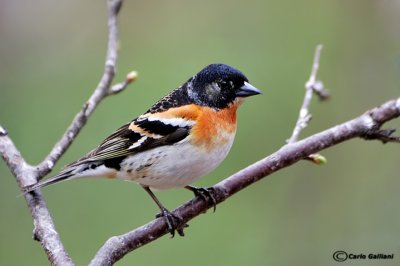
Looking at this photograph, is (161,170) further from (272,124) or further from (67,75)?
(67,75)

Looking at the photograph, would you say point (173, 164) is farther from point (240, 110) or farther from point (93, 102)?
point (240, 110)

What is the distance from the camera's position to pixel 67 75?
6.63 metres

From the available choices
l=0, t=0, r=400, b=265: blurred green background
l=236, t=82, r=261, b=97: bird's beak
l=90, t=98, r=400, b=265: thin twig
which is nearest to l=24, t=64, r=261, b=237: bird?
l=236, t=82, r=261, b=97: bird's beak

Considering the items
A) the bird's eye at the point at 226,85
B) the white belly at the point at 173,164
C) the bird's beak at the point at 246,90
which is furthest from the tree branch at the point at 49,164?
the bird's beak at the point at 246,90

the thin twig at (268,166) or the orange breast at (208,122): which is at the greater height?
the orange breast at (208,122)

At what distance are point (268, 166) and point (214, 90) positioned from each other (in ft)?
3.02

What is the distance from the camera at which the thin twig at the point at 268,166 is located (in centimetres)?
336

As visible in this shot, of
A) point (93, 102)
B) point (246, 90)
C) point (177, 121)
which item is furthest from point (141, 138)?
point (246, 90)

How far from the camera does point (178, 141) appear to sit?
4164 millimetres


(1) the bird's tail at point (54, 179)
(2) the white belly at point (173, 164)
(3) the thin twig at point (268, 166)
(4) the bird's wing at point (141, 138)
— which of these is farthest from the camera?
(4) the bird's wing at point (141, 138)

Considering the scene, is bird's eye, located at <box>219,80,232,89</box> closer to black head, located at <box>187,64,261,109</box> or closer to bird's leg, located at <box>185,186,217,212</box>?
black head, located at <box>187,64,261,109</box>

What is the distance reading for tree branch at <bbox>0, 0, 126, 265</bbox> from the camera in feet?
10.6

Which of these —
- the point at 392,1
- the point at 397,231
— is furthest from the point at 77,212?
the point at 392,1

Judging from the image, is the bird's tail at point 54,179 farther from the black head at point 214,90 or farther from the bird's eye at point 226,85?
the bird's eye at point 226,85
